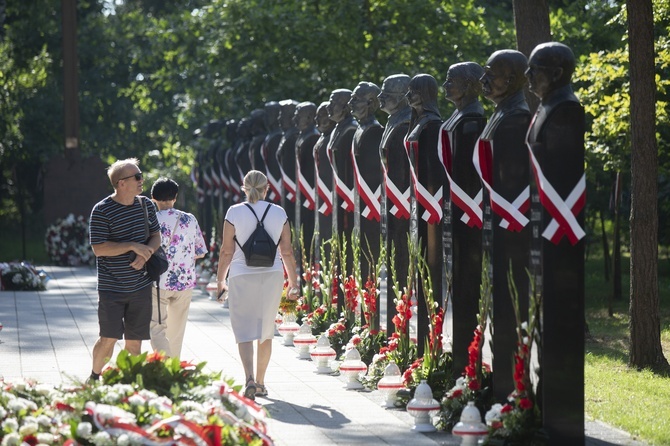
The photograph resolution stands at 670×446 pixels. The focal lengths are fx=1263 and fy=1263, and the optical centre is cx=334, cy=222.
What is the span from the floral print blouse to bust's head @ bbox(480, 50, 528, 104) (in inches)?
124

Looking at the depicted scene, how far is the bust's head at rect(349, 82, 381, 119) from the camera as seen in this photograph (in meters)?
12.7

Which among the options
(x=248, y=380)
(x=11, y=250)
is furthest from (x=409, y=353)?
(x=11, y=250)

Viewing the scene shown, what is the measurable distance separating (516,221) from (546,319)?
3.03ft

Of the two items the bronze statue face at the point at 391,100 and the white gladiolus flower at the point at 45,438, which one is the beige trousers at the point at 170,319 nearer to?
the bronze statue face at the point at 391,100

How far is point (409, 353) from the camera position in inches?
417

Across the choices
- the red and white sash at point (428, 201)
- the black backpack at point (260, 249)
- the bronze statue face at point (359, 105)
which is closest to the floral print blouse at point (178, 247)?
the black backpack at point (260, 249)

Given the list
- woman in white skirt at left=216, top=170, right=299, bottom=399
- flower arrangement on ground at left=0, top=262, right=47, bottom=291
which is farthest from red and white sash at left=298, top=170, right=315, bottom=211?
flower arrangement on ground at left=0, top=262, right=47, bottom=291

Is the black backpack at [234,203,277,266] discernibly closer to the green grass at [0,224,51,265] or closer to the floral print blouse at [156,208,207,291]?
the floral print blouse at [156,208,207,291]

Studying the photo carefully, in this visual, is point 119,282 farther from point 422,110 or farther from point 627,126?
point 627,126

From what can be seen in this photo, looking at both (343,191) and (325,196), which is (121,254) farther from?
(325,196)

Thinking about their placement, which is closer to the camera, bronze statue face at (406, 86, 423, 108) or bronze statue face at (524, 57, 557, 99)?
bronze statue face at (524, 57, 557, 99)

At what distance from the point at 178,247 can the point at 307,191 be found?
17.7 feet

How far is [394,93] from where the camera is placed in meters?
11.7

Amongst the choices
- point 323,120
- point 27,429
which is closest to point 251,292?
point 27,429
